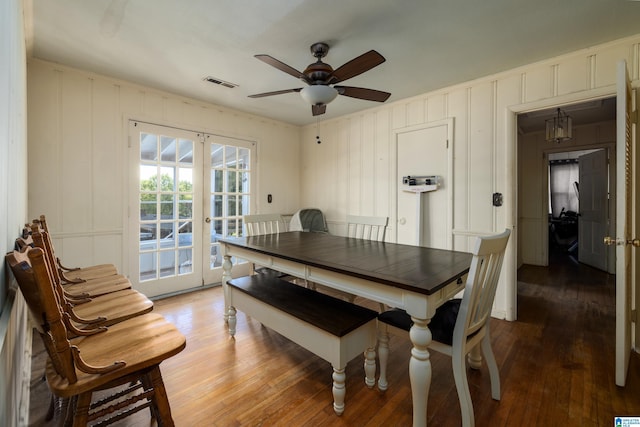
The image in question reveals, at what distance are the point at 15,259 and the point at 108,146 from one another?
2517 millimetres

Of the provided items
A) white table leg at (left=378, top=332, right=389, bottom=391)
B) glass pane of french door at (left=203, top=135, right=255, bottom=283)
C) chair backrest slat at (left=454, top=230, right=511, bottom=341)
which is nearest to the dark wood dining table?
chair backrest slat at (left=454, top=230, right=511, bottom=341)

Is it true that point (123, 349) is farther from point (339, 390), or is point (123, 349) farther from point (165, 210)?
point (165, 210)

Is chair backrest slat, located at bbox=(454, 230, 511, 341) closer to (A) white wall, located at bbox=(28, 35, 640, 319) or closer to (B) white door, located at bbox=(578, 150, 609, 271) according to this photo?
(A) white wall, located at bbox=(28, 35, 640, 319)

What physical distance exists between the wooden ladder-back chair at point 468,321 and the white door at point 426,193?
1.73 metres

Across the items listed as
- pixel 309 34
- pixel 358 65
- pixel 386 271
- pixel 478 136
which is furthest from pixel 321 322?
pixel 478 136

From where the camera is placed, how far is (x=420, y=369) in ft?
4.47

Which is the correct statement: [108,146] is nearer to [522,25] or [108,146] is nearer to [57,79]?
[57,79]

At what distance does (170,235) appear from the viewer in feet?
11.6

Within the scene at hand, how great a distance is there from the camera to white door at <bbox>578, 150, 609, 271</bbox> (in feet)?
15.0

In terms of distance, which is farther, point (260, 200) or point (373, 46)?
point (260, 200)

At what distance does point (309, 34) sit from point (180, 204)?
255 cm

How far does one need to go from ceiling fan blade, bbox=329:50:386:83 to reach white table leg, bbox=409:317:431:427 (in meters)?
1.57

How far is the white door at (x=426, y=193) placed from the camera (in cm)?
325

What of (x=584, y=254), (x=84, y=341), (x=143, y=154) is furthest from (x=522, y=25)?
(x=584, y=254)
